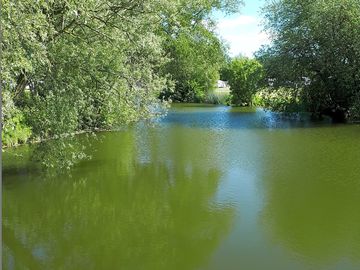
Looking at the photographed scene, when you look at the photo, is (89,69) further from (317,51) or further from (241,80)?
(241,80)

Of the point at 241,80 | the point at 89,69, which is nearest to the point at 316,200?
the point at 89,69

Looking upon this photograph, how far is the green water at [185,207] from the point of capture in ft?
21.9

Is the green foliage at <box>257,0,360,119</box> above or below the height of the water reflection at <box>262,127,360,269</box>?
above

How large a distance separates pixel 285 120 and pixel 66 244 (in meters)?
18.4

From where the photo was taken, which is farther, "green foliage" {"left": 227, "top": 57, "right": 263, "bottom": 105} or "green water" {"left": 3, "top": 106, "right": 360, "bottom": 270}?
"green foliage" {"left": 227, "top": 57, "right": 263, "bottom": 105}

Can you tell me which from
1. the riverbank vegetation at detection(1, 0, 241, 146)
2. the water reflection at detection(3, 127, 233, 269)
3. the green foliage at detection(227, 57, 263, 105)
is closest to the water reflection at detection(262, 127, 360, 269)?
the water reflection at detection(3, 127, 233, 269)

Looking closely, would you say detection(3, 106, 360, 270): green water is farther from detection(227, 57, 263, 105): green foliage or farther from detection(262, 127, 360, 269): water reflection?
detection(227, 57, 263, 105): green foliage

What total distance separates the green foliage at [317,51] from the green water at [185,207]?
27.1 ft

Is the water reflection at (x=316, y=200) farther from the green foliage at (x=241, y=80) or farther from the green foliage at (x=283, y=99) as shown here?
the green foliage at (x=241, y=80)

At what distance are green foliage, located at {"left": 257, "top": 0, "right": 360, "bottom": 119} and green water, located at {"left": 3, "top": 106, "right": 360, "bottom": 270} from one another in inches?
325

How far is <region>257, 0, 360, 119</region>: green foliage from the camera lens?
888 inches

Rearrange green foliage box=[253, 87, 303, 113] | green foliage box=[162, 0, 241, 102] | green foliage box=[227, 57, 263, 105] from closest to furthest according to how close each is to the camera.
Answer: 1. green foliage box=[253, 87, 303, 113]
2. green foliage box=[162, 0, 241, 102]
3. green foliage box=[227, 57, 263, 105]

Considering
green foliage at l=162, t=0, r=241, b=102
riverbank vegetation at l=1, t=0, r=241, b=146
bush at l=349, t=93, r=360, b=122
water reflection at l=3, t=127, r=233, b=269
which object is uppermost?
green foliage at l=162, t=0, r=241, b=102

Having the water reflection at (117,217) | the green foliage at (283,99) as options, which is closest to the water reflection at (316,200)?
the water reflection at (117,217)
